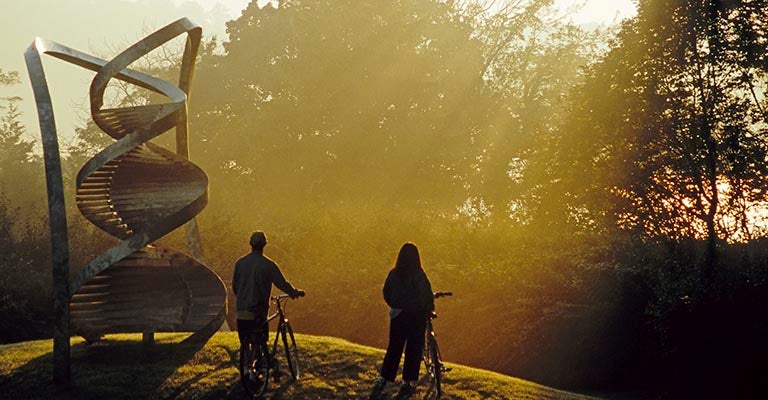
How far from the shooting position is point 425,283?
1034 centimetres

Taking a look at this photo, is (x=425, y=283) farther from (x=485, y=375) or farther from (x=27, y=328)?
(x=27, y=328)

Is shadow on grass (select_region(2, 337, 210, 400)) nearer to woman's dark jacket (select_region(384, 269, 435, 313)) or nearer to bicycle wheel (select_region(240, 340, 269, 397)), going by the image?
bicycle wheel (select_region(240, 340, 269, 397))

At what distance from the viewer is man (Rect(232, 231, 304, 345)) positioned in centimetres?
1014

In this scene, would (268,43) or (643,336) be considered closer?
(643,336)

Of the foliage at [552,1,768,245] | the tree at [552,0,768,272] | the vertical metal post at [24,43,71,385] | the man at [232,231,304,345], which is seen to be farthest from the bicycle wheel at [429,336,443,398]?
the foliage at [552,1,768,245]

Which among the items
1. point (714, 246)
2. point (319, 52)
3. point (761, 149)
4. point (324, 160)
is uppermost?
point (319, 52)

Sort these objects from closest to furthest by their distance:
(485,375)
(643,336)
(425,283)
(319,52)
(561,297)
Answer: (425,283) → (485,375) → (643,336) → (561,297) → (319,52)

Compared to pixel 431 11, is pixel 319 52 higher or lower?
lower

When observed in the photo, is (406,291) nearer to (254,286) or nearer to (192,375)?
(254,286)

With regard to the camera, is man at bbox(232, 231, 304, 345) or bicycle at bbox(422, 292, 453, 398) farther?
bicycle at bbox(422, 292, 453, 398)

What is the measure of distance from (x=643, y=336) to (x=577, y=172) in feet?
21.5

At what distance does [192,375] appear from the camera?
1146cm

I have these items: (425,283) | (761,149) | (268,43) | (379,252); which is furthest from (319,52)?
(425,283)

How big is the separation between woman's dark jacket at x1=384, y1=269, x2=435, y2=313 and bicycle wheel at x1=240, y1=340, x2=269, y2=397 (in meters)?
1.87
